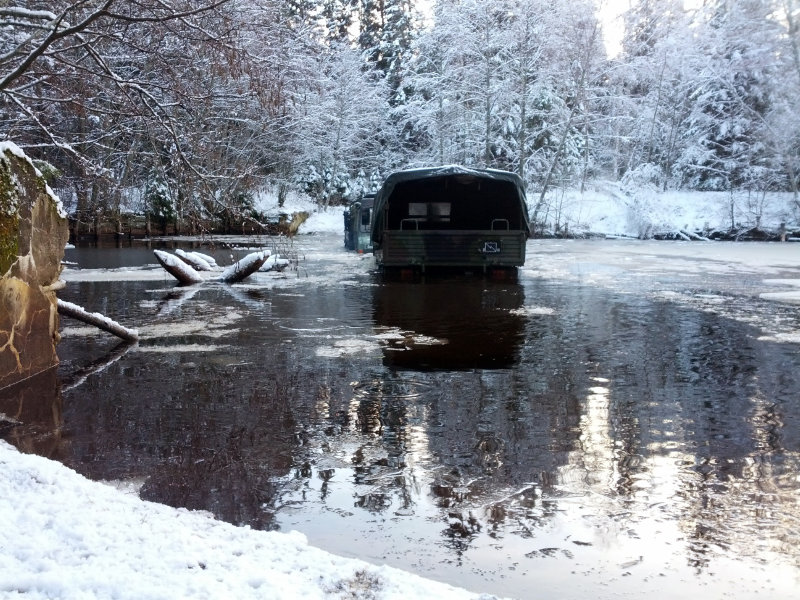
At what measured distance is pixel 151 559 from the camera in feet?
12.1

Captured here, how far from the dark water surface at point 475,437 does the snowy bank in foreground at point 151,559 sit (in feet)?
1.18

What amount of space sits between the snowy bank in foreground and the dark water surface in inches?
14.1

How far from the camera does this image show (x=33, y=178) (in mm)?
8109

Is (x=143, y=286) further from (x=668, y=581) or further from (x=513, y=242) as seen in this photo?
(x=668, y=581)

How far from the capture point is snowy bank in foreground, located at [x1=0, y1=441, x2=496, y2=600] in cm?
341

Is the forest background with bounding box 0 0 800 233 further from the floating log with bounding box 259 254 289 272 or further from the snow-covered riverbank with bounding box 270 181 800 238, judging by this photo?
the floating log with bounding box 259 254 289 272

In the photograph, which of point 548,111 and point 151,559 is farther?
point 548,111

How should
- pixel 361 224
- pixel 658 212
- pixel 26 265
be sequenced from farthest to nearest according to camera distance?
1. pixel 658 212
2. pixel 361 224
3. pixel 26 265

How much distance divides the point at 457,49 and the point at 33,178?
136ft

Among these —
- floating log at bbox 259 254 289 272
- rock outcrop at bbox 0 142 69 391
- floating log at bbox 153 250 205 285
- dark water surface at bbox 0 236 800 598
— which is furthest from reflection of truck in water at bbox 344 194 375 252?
rock outcrop at bbox 0 142 69 391

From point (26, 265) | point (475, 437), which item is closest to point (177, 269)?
point (26, 265)

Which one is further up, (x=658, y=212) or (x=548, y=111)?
(x=548, y=111)

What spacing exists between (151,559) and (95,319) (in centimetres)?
718

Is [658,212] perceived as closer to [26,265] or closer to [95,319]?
[95,319]
